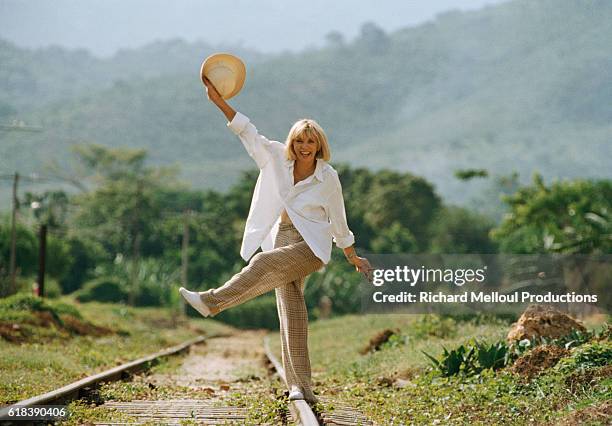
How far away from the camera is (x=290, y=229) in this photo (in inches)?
239

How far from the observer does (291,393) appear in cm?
610

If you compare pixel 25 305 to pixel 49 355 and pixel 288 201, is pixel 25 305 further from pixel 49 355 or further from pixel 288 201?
pixel 288 201

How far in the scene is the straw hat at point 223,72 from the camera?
6.19m

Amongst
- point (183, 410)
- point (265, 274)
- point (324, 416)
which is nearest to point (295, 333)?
point (265, 274)

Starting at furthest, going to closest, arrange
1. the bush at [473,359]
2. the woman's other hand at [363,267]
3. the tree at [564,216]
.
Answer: the tree at [564,216]
the bush at [473,359]
the woman's other hand at [363,267]

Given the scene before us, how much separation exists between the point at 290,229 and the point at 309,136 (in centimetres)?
66

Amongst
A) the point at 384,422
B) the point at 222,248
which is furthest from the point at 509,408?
the point at 222,248

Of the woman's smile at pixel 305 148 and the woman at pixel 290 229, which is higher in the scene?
the woman's smile at pixel 305 148

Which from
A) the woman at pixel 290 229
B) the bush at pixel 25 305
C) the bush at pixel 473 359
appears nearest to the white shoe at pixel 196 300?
the woman at pixel 290 229

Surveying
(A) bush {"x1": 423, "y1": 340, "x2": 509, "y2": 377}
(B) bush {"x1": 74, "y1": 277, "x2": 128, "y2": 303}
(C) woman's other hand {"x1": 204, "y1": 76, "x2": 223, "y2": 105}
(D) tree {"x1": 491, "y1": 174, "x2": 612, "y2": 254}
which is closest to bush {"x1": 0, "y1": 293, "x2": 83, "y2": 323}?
(A) bush {"x1": 423, "y1": 340, "x2": 509, "y2": 377}

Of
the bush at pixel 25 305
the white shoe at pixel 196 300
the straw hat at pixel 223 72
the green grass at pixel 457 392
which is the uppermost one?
the straw hat at pixel 223 72

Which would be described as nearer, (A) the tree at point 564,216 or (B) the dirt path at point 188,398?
(B) the dirt path at point 188,398

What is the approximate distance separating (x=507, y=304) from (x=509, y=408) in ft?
20.2

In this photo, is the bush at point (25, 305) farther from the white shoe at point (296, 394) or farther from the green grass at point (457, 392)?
the white shoe at point (296, 394)
